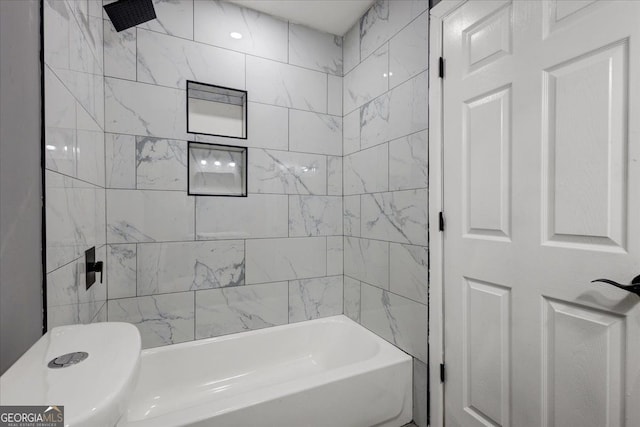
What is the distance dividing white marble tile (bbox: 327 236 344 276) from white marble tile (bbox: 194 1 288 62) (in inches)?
58.6

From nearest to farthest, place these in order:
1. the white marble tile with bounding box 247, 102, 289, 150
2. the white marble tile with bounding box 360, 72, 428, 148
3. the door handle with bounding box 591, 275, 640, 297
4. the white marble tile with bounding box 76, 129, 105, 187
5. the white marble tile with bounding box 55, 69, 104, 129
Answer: the door handle with bounding box 591, 275, 640, 297
the white marble tile with bounding box 55, 69, 104, 129
the white marble tile with bounding box 76, 129, 105, 187
the white marble tile with bounding box 360, 72, 428, 148
the white marble tile with bounding box 247, 102, 289, 150

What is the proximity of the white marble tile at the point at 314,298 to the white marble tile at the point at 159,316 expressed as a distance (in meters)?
0.75

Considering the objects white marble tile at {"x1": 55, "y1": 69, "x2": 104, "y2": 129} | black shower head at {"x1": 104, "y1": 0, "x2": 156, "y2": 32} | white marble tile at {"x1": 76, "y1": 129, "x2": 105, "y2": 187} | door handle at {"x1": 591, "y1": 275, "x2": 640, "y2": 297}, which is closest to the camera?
door handle at {"x1": 591, "y1": 275, "x2": 640, "y2": 297}

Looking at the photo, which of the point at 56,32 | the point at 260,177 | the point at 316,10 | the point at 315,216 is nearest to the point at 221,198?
the point at 260,177

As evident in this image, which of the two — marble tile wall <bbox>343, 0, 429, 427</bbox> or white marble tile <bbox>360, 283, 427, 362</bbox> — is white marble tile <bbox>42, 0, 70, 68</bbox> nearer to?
marble tile wall <bbox>343, 0, 429, 427</bbox>

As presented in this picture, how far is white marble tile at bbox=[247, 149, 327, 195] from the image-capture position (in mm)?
2230

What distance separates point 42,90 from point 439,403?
2208mm

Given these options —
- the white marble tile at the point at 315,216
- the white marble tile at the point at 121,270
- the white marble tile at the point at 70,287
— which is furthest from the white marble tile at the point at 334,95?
the white marble tile at the point at 70,287

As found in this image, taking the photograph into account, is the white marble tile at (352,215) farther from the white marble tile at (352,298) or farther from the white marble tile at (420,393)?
the white marble tile at (420,393)

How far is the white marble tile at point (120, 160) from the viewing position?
1840 millimetres

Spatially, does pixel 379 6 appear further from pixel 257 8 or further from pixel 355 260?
pixel 355 260

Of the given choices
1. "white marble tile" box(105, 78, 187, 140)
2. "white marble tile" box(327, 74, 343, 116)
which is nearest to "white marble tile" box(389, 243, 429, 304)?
"white marble tile" box(327, 74, 343, 116)

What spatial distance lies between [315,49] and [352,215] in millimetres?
1387

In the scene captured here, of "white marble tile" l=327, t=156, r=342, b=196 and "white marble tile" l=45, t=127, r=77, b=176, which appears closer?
"white marble tile" l=45, t=127, r=77, b=176
